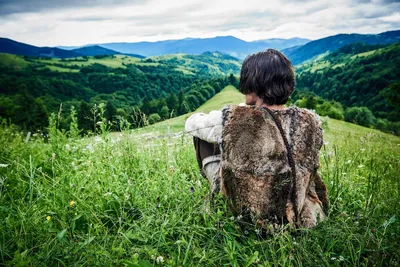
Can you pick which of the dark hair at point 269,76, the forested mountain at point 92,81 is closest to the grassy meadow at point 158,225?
the dark hair at point 269,76

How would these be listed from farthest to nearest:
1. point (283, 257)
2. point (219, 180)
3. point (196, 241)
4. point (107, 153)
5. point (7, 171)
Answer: point (107, 153) → point (7, 171) → point (219, 180) → point (196, 241) → point (283, 257)

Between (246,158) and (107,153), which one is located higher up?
(246,158)

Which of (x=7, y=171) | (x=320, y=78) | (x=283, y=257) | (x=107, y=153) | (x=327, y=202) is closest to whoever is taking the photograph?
(x=283, y=257)

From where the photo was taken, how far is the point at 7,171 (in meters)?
3.28

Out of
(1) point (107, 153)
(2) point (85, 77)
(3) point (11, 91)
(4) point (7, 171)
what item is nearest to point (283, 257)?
(1) point (107, 153)

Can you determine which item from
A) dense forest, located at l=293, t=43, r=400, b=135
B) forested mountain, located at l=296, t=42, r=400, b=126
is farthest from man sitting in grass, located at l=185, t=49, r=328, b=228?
forested mountain, located at l=296, t=42, r=400, b=126

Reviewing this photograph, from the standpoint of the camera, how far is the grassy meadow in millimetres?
1933

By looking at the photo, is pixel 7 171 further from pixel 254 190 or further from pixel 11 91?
pixel 11 91

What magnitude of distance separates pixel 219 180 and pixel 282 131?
29.0 inches

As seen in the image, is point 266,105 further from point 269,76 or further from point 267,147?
point 267,147

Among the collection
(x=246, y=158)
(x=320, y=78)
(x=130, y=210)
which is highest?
(x=246, y=158)

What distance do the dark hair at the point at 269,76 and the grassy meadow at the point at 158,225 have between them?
41.7 inches

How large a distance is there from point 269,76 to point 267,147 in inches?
25.0

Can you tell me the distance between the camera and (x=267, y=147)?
83.8 inches
